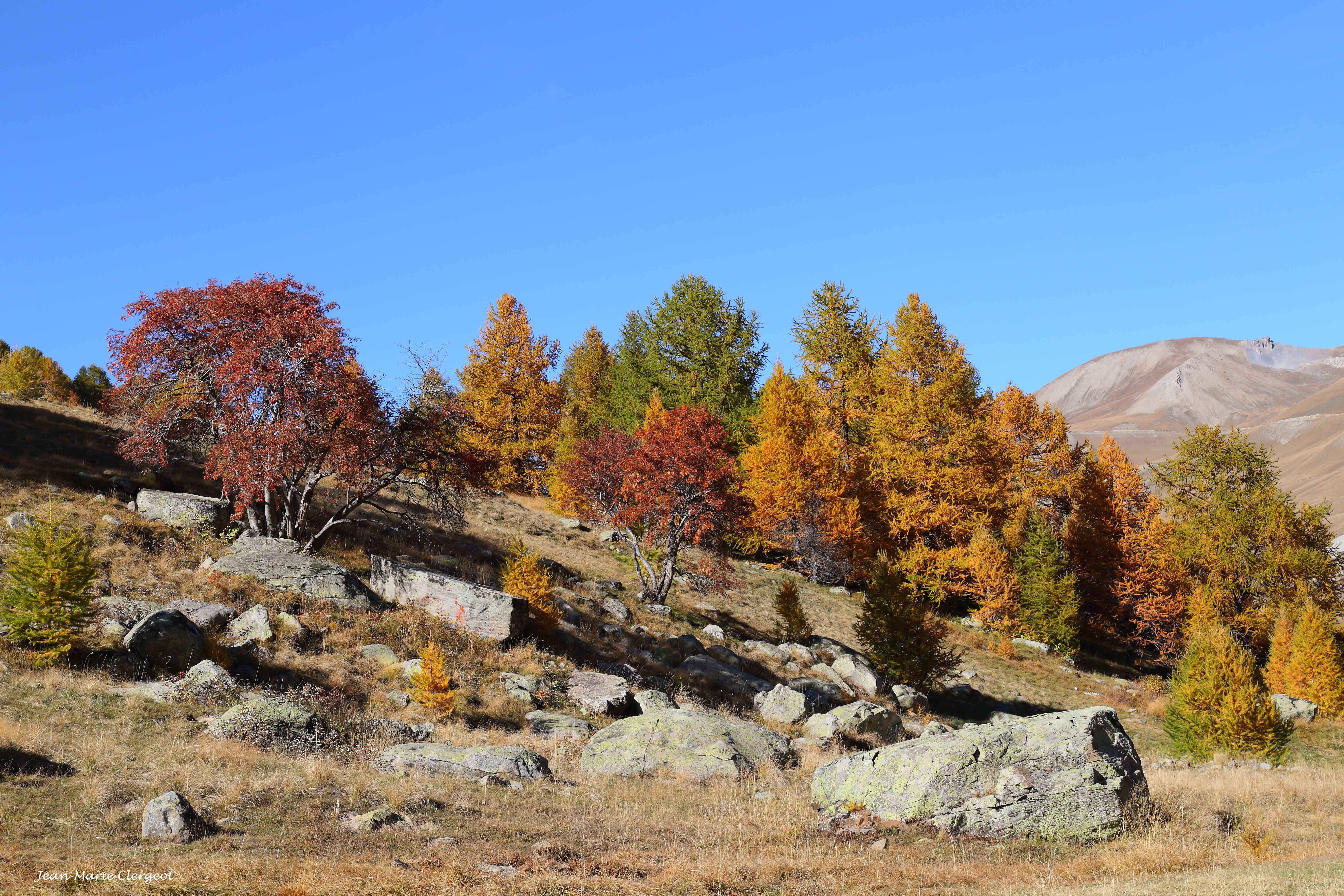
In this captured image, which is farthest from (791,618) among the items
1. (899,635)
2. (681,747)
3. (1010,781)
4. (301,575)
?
(1010,781)

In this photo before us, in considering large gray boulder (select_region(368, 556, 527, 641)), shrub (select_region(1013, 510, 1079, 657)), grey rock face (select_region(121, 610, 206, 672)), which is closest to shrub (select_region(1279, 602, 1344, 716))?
shrub (select_region(1013, 510, 1079, 657))

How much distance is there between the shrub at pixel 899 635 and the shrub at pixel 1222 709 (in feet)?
20.8

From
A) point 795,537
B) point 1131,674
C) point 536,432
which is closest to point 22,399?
point 536,432

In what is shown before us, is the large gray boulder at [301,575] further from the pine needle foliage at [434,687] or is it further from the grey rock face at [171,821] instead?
the grey rock face at [171,821]

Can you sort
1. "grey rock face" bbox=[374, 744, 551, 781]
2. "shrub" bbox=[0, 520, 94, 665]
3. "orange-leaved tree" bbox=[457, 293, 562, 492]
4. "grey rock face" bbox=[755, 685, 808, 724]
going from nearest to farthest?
1. "grey rock face" bbox=[374, 744, 551, 781]
2. "shrub" bbox=[0, 520, 94, 665]
3. "grey rock face" bbox=[755, 685, 808, 724]
4. "orange-leaved tree" bbox=[457, 293, 562, 492]

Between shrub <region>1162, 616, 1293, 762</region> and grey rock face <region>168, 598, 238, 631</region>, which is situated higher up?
grey rock face <region>168, 598, 238, 631</region>

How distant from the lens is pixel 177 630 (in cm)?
1377

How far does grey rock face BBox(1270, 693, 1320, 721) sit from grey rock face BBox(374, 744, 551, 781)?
2298 cm

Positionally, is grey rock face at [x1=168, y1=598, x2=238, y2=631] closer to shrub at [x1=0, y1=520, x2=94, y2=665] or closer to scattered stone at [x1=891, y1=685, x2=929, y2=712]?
shrub at [x1=0, y1=520, x2=94, y2=665]

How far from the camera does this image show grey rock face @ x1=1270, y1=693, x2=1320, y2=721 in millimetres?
24625

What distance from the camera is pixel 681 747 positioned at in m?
13.5

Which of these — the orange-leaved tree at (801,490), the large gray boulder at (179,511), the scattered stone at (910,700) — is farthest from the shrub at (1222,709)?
the large gray boulder at (179,511)

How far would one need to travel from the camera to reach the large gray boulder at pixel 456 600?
18.4 meters

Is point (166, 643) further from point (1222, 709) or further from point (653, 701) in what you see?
point (1222, 709)
